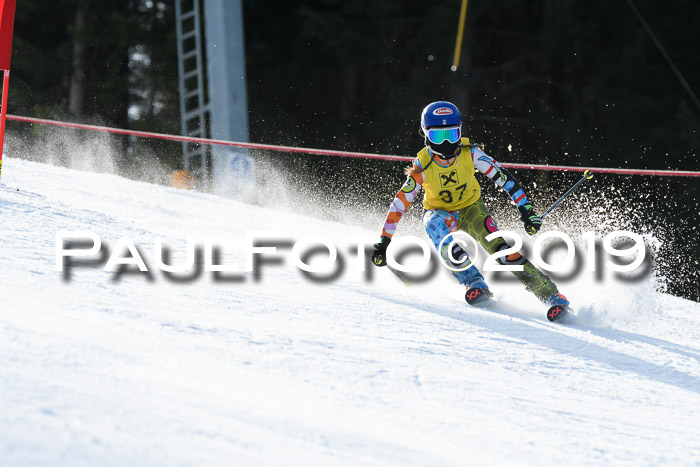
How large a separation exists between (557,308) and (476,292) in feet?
1.65

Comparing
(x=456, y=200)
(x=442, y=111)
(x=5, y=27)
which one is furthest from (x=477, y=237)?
(x=5, y=27)

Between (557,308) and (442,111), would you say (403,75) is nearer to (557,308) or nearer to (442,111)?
(442,111)

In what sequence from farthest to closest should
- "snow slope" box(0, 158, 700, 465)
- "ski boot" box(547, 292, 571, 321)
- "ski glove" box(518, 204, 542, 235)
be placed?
"ski glove" box(518, 204, 542, 235) < "ski boot" box(547, 292, 571, 321) < "snow slope" box(0, 158, 700, 465)

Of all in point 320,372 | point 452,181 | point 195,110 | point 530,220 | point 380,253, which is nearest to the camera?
point 320,372

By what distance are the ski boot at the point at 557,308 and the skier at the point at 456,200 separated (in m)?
0.01

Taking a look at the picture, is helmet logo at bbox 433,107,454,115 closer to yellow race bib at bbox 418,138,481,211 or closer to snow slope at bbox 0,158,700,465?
yellow race bib at bbox 418,138,481,211

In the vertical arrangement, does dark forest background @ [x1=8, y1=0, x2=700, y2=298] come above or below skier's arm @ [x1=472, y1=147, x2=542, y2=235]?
above

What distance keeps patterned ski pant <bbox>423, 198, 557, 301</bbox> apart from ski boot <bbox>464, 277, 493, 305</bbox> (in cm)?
2

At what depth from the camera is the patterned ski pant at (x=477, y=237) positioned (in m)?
5.18

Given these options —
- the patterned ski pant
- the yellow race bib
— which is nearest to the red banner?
the yellow race bib

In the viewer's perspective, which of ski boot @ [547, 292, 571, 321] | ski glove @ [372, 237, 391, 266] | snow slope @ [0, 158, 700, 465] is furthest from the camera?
ski glove @ [372, 237, 391, 266]

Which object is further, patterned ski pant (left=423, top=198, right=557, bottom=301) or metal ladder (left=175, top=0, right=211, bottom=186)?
metal ladder (left=175, top=0, right=211, bottom=186)

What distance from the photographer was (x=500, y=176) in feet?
17.7

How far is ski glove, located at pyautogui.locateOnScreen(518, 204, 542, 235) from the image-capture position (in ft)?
16.8
